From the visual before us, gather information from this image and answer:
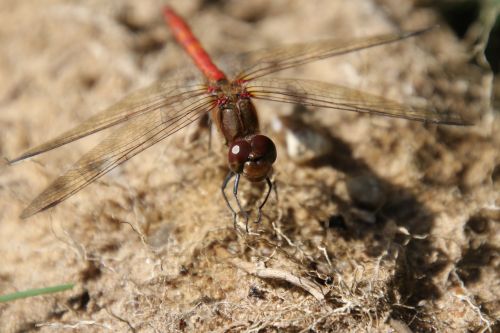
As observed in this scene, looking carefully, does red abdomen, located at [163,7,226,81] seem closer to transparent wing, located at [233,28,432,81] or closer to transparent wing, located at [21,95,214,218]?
transparent wing, located at [233,28,432,81]

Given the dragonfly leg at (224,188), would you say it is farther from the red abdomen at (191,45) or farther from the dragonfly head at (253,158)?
the red abdomen at (191,45)

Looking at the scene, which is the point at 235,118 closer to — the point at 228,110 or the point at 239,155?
the point at 228,110

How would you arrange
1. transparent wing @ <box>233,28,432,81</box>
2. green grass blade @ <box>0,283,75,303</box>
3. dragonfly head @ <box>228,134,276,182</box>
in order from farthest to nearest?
transparent wing @ <box>233,28,432,81</box>, dragonfly head @ <box>228,134,276,182</box>, green grass blade @ <box>0,283,75,303</box>

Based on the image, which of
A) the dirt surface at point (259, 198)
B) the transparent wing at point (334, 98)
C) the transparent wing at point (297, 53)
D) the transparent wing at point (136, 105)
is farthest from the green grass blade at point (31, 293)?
the transparent wing at point (297, 53)

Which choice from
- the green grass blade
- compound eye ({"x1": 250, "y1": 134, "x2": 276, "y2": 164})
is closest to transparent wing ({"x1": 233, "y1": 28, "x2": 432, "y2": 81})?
compound eye ({"x1": 250, "y1": 134, "x2": 276, "y2": 164})

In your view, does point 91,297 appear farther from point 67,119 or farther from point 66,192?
point 67,119

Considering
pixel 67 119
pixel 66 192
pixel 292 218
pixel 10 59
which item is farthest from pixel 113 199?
pixel 10 59
